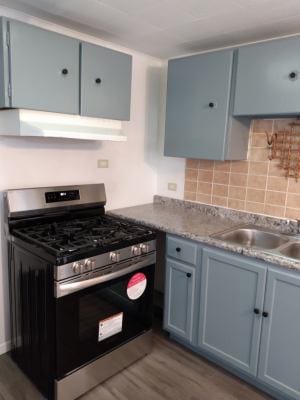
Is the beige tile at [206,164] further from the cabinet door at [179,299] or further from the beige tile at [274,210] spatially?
the cabinet door at [179,299]

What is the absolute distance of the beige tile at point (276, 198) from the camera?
233cm

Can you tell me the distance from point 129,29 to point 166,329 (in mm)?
2137

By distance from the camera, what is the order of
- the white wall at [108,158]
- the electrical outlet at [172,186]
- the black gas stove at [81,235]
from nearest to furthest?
the black gas stove at [81,235]
the white wall at [108,158]
the electrical outlet at [172,186]

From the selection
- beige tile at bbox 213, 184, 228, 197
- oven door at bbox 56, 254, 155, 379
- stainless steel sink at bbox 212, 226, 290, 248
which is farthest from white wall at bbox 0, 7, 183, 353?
stainless steel sink at bbox 212, 226, 290, 248

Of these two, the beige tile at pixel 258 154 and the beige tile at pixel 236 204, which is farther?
the beige tile at pixel 236 204

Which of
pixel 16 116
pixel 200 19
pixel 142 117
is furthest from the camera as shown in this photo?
pixel 142 117

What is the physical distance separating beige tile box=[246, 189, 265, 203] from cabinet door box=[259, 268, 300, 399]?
2.54 ft

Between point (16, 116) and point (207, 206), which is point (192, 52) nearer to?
point (207, 206)

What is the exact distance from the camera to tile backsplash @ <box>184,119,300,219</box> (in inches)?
90.9

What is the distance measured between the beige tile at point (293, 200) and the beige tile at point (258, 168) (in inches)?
9.9

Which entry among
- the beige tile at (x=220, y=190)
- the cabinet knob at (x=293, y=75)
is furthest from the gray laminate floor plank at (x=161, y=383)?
the cabinet knob at (x=293, y=75)

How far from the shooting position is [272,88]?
2.01 m

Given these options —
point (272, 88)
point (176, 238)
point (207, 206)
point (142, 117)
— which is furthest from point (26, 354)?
point (272, 88)

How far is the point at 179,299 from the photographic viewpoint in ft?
7.59
